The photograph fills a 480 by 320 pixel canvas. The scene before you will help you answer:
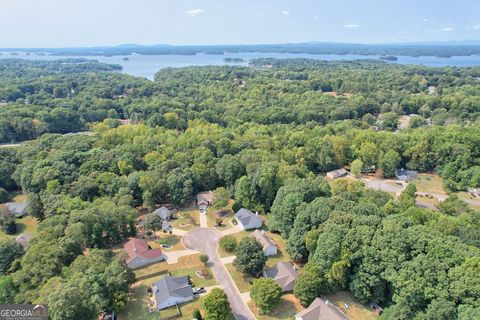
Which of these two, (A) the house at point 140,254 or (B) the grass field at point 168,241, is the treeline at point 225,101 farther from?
(A) the house at point 140,254

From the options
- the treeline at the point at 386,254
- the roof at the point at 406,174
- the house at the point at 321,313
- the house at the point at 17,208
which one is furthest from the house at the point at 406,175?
the house at the point at 17,208

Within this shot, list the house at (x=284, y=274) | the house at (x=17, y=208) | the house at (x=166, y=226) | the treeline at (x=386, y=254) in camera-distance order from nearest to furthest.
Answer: the treeline at (x=386, y=254) < the house at (x=284, y=274) < the house at (x=166, y=226) < the house at (x=17, y=208)

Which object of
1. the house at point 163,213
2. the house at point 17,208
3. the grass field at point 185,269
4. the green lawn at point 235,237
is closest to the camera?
the grass field at point 185,269

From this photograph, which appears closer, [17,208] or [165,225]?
[165,225]

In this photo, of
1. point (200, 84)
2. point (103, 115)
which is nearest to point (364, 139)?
point (103, 115)

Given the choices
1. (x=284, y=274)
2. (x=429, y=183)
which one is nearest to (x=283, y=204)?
(x=284, y=274)

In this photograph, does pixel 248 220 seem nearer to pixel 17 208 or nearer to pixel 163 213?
pixel 163 213

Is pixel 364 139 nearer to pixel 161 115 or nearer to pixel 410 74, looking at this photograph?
pixel 161 115
